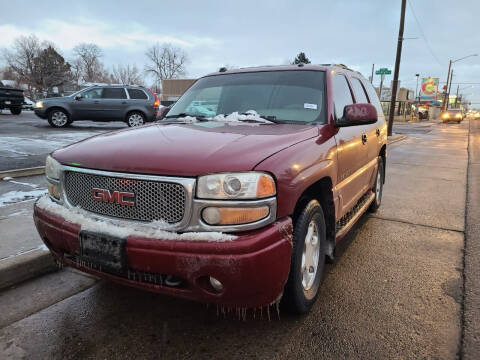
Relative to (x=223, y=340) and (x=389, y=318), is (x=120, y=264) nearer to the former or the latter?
(x=223, y=340)

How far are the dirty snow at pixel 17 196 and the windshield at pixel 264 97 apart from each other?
2485mm

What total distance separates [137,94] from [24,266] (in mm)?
12067

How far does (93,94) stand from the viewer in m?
13.9

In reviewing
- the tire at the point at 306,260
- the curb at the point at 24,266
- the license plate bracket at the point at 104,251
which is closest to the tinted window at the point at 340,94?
the tire at the point at 306,260

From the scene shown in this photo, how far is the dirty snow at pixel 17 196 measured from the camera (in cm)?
452

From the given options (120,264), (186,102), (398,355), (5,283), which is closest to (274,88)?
(186,102)

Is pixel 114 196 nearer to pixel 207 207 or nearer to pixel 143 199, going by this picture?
pixel 143 199

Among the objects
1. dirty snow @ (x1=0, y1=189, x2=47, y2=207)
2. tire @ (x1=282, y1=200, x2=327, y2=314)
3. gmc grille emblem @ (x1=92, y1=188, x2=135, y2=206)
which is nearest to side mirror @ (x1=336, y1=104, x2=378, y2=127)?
tire @ (x1=282, y1=200, x2=327, y2=314)

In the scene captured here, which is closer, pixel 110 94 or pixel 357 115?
pixel 357 115

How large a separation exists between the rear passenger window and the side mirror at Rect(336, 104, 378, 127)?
12.4 metres

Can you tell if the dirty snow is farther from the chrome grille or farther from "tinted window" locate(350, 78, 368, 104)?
"tinted window" locate(350, 78, 368, 104)

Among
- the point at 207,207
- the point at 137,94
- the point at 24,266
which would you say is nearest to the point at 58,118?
the point at 137,94

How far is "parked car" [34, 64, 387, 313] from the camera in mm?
1894

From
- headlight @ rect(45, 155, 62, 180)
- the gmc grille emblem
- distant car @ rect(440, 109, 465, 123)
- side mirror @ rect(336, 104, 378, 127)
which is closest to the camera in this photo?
the gmc grille emblem
